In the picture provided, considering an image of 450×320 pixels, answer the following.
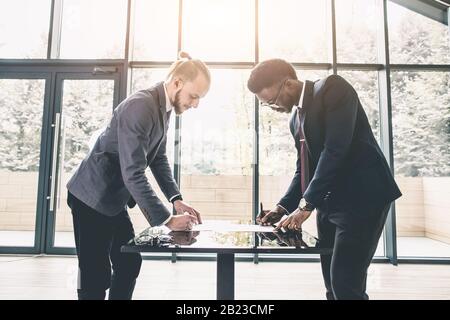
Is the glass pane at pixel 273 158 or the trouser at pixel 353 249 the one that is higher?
the glass pane at pixel 273 158

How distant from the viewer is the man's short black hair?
122 cm

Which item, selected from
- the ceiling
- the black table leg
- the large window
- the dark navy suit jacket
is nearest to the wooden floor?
the large window

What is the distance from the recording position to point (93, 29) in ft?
13.2

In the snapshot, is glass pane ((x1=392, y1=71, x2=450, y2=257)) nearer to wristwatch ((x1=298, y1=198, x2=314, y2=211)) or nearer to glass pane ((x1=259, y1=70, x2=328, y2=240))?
glass pane ((x1=259, y1=70, x2=328, y2=240))

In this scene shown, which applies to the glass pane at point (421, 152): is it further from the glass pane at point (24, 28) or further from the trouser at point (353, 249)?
the glass pane at point (24, 28)

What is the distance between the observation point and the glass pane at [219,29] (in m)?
3.89

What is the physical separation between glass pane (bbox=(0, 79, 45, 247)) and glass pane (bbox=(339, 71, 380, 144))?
3.84 m

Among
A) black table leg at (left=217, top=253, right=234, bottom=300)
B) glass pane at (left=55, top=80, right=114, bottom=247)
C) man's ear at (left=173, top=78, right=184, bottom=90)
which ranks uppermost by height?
glass pane at (left=55, top=80, right=114, bottom=247)

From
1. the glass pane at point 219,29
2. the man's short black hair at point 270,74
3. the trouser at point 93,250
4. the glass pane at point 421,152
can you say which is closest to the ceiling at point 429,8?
the glass pane at point 421,152

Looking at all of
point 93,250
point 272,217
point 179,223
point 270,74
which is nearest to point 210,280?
point 272,217

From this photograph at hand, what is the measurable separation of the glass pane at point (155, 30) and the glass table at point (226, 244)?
311 centimetres

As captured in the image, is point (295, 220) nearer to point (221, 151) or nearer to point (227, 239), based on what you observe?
point (227, 239)

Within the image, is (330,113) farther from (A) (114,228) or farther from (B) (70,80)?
(B) (70,80)
